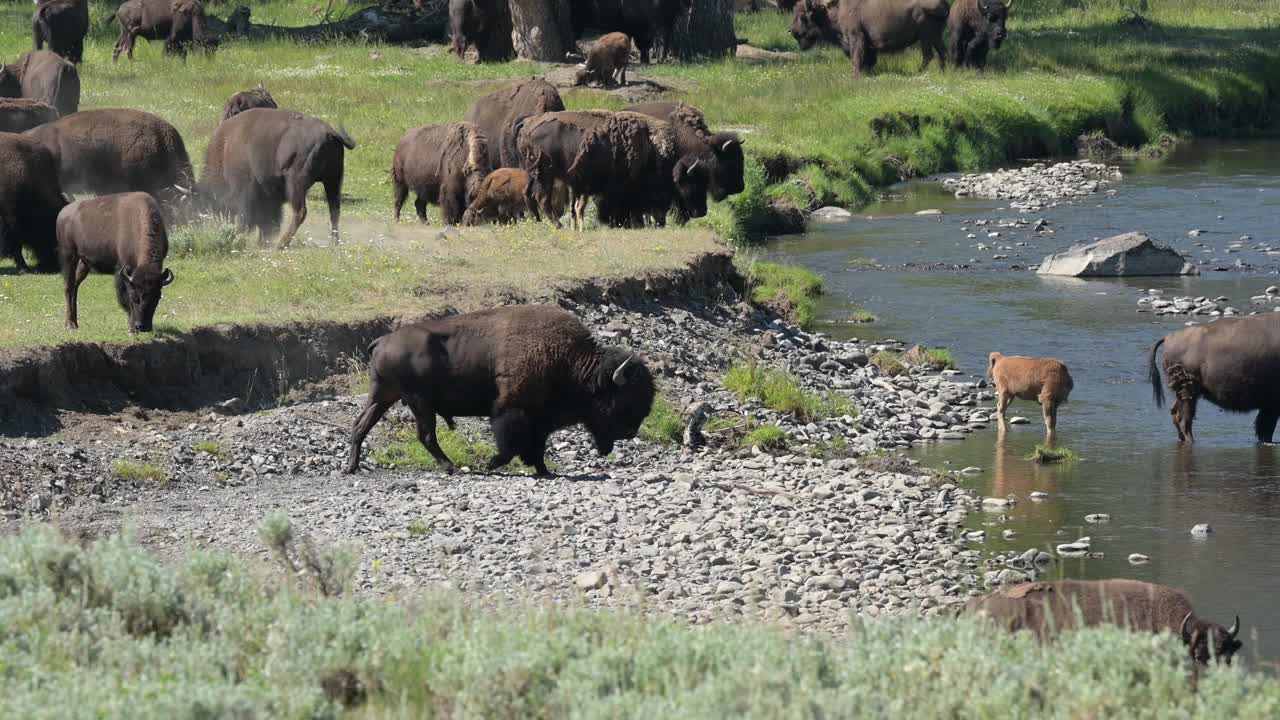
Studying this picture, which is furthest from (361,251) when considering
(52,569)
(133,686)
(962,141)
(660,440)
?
(962,141)

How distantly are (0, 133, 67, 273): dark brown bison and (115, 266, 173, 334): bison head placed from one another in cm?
340

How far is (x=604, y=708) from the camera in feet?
19.6

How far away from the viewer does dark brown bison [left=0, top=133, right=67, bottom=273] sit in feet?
54.2

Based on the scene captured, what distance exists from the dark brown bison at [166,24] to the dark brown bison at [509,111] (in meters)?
14.0

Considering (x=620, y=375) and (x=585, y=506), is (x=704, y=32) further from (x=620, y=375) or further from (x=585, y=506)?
(x=585, y=506)

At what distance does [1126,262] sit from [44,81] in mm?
15070

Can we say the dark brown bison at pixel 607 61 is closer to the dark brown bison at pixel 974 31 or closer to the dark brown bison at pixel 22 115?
the dark brown bison at pixel 974 31

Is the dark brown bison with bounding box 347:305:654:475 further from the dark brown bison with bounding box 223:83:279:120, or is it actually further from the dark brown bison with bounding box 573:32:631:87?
the dark brown bison with bounding box 573:32:631:87

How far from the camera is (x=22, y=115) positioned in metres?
21.0

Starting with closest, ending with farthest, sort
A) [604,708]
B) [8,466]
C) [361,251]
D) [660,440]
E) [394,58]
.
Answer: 1. [604,708]
2. [8,466]
3. [660,440]
4. [361,251]
5. [394,58]

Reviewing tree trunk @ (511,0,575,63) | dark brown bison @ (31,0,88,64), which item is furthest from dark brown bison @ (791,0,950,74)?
dark brown bison @ (31,0,88,64)

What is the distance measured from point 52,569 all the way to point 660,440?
725 cm

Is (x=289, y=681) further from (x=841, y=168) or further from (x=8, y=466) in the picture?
(x=841, y=168)

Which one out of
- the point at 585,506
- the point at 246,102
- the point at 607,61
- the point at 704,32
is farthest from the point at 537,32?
the point at 585,506
